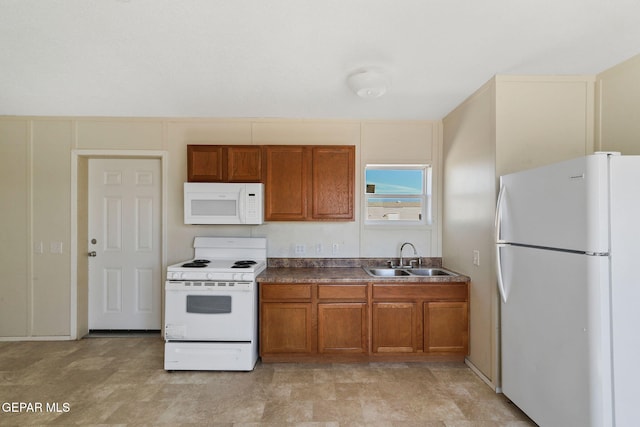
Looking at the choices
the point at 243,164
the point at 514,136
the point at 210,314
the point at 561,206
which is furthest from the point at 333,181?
the point at 561,206

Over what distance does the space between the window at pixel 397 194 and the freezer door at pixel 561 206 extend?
1.44 meters

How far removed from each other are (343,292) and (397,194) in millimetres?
1393

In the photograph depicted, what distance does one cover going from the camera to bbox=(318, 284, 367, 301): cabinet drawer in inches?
118

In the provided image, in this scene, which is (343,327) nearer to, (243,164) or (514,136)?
(243,164)

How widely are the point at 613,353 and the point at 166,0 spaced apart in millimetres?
2949

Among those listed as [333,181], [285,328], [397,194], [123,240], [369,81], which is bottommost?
[285,328]

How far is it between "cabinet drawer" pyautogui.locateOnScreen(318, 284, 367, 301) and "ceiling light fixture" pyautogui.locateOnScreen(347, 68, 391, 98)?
5.73 feet

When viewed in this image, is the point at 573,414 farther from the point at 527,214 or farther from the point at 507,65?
the point at 507,65

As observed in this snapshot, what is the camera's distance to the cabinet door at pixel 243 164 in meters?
3.32

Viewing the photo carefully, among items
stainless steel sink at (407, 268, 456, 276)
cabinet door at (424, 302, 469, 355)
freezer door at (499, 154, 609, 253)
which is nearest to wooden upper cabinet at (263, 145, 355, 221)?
stainless steel sink at (407, 268, 456, 276)

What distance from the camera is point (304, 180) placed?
3.35 m

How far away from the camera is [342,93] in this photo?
2875 mm

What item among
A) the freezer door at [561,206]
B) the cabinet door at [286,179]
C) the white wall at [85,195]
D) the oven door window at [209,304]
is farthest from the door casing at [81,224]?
the freezer door at [561,206]

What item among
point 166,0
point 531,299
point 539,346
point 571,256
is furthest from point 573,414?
point 166,0
